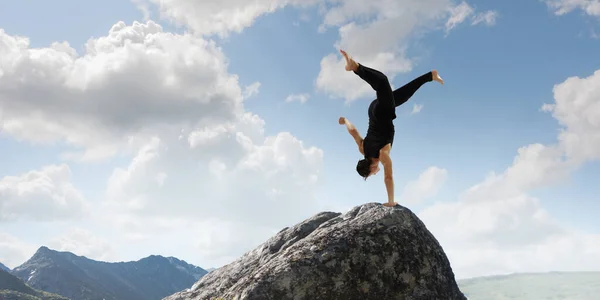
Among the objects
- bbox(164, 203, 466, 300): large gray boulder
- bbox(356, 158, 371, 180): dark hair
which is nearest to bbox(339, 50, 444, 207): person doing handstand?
bbox(356, 158, 371, 180): dark hair

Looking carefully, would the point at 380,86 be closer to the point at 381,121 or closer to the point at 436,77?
the point at 381,121

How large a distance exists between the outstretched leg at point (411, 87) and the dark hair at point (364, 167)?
1.74 m

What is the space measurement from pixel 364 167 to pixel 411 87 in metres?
2.54

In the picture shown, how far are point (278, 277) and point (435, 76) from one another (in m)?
6.53

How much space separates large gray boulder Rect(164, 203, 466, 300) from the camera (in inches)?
373

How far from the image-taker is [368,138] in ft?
37.0

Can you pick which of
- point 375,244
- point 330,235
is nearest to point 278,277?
point 330,235

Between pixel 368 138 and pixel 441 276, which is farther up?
pixel 368 138

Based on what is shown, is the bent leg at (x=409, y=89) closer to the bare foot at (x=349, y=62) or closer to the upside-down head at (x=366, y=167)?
the bare foot at (x=349, y=62)

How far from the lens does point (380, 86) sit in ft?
34.9

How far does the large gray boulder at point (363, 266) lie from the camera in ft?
31.1

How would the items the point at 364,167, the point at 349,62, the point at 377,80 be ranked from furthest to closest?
the point at 364,167 < the point at 377,80 < the point at 349,62

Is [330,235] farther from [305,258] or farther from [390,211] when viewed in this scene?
[390,211]

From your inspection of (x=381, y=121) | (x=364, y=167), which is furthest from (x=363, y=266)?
(x=381, y=121)
